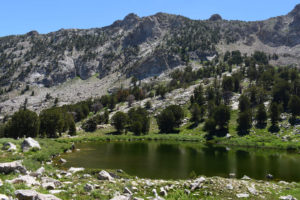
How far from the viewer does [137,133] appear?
9600cm

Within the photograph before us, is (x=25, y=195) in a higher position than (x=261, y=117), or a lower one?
lower

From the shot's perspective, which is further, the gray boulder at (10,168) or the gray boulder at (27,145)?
the gray boulder at (27,145)

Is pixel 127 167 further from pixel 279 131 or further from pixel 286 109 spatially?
pixel 286 109

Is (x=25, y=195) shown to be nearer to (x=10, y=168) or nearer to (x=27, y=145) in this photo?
(x=10, y=168)

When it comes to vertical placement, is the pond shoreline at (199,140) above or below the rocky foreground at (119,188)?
below

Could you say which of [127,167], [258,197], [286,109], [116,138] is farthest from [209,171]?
[286,109]

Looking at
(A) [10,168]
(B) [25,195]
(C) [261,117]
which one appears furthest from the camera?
(C) [261,117]

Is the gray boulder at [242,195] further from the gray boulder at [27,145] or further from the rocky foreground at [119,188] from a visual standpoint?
the gray boulder at [27,145]

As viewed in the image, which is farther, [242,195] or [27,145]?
[27,145]

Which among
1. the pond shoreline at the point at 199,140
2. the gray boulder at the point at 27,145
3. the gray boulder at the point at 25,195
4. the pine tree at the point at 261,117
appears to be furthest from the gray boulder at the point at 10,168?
the pine tree at the point at 261,117

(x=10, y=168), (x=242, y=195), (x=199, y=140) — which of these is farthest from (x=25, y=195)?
(x=199, y=140)

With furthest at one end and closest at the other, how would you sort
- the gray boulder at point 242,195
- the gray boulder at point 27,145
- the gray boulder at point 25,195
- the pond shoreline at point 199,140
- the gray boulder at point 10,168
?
the pond shoreline at point 199,140
the gray boulder at point 27,145
the gray boulder at point 242,195
the gray boulder at point 10,168
the gray boulder at point 25,195

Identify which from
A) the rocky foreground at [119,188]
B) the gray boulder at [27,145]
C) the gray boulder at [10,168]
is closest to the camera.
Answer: the rocky foreground at [119,188]

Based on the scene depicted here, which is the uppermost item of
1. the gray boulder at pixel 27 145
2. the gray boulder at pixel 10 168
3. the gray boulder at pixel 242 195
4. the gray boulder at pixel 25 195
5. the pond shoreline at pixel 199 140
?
the gray boulder at pixel 25 195
